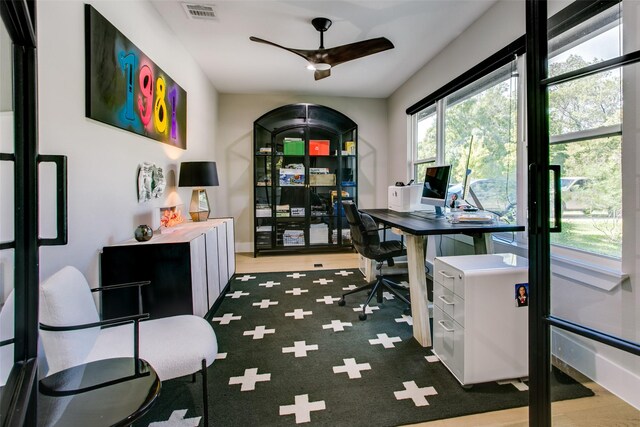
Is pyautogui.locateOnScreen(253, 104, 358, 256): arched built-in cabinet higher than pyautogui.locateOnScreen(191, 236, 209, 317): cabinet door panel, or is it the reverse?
pyautogui.locateOnScreen(253, 104, 358, 256): arched built-in cabinet

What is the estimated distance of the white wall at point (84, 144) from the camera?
1402 mm

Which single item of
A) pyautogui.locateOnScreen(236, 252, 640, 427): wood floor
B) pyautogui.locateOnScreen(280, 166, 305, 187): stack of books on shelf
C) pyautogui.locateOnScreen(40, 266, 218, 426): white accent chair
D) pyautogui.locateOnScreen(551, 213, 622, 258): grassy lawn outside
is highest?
pyautogui.locateOnScreen(280, 166, 305, 187): stack of books on shelf

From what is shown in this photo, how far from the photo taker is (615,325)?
64.2 inches

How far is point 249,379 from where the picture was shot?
1738 millimetres

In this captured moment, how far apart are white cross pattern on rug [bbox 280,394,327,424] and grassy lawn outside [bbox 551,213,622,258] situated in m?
1.45

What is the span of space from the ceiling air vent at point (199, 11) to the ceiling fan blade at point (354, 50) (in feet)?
3.24

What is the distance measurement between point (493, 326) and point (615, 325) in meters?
0.64

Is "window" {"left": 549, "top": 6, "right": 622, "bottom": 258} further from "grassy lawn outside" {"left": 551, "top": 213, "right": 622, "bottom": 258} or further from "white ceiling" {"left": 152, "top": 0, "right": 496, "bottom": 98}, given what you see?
"white ceiling" {"left": 152, "top": 0, "right": 496, "bottom": 98}

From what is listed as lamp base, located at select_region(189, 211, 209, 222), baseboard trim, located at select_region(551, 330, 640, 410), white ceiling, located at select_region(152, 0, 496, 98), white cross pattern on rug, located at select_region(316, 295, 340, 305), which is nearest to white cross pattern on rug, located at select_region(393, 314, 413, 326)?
white cross pattern on rug, located at select_region(316, 295, 340, 305)

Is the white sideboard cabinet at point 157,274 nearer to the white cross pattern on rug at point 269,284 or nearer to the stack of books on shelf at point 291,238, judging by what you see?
the white cross pattern on rug at point 269,284

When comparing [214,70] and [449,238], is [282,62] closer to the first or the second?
[214,70]

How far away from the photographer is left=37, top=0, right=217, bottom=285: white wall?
1402mm

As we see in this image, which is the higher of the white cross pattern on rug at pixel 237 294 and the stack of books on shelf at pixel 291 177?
the stack of books on shelf at pixel 291 177

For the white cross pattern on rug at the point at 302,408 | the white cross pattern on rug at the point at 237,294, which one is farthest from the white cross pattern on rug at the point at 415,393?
the white cross pattern on rug at the point at 237,294
